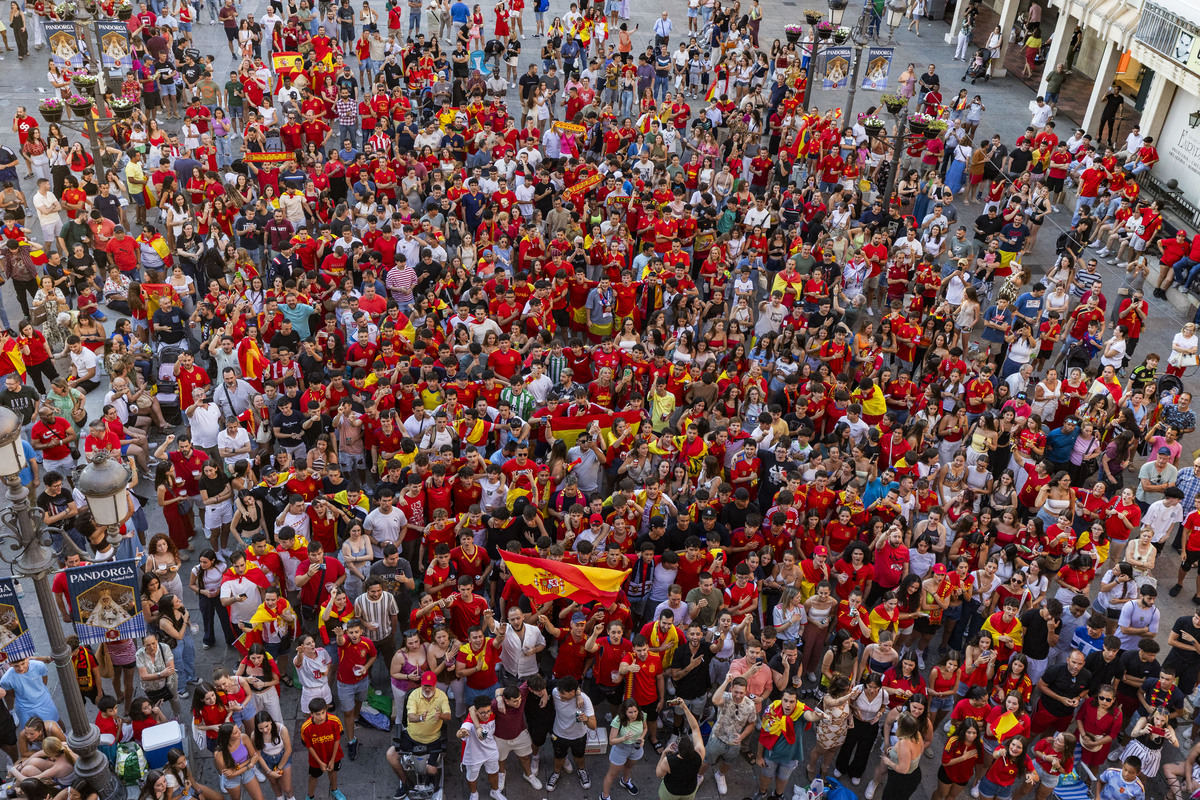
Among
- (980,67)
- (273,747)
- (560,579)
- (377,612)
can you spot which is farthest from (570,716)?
(980,67)

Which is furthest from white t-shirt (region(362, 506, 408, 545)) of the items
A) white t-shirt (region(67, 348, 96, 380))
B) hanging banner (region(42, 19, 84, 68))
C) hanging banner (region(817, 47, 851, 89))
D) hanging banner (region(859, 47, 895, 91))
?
hanging banner (region(817, 47, 851, 89))

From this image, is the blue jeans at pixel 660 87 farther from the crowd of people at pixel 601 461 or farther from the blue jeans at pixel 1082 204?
the blue jeans at pixel 1082 204

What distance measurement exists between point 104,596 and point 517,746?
4081 millimetres

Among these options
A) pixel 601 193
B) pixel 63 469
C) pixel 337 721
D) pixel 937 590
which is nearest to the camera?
pixel 337 721

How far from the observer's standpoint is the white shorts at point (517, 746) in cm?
1099

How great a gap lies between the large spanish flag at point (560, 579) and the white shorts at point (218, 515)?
11.3 ft

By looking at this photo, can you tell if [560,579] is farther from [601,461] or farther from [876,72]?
[876,72]

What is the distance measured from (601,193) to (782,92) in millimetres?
8178

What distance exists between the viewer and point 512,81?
96.3 feet

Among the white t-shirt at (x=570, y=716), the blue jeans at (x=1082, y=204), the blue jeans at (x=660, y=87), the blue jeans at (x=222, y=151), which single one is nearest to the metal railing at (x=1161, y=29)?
the blue jeans at (x=1082, y=204)

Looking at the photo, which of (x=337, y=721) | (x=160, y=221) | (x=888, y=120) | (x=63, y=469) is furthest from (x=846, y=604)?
(x=888, y=120)

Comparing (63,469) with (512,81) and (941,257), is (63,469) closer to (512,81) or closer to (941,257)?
(941,257)

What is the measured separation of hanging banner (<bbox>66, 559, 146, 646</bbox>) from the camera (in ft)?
33.6

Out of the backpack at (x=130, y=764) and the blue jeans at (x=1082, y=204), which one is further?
the blue jeans at (x=1082, y=204)
